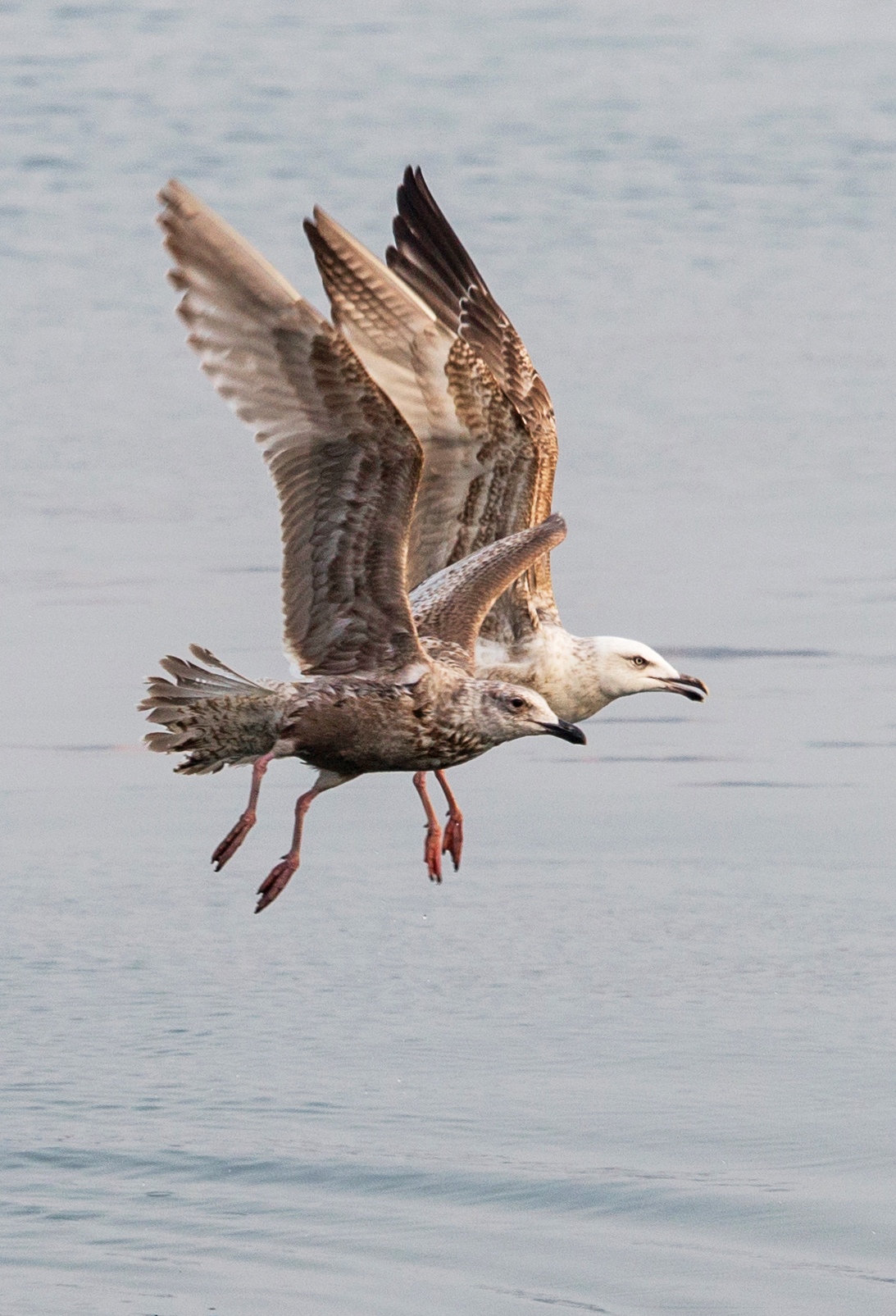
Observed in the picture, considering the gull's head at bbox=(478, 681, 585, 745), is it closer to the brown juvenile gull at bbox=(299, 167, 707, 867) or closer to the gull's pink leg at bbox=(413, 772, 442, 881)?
the gull's pink leg at bbox=(413, 772, 442, 881)

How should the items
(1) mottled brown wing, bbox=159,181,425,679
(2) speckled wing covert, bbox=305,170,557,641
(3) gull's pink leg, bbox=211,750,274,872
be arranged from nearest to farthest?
(1) mottled brown wing, bbox=159,181,425,679 < (3) gull's pink leg, bbox=211,750,274,872 < (2) speckled wing covert, bbox=305,170,557,641

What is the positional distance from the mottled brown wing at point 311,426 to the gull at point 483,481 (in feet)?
6.43

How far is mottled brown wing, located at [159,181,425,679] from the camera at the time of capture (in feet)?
26.5

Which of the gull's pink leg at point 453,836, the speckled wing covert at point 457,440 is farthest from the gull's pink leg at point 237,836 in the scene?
the speckled wing covert at point 457,440

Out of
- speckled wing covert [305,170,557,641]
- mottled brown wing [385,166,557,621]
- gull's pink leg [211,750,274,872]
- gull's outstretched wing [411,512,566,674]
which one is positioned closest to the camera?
gull's pink leg [211,750,274,872]

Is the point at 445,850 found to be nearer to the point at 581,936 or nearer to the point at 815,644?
the point at 581,936

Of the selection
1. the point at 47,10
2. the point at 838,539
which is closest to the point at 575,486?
the point at 838,539

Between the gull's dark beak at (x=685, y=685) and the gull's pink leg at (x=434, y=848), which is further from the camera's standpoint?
the gull's dark beak at (x=685, y=685)

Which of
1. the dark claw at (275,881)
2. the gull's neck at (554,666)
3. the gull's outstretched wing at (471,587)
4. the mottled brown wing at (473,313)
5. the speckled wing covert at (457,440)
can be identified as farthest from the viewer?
the mottled brown wing at (473,313)

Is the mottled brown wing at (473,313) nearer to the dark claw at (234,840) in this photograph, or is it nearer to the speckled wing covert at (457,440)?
the speckled wing covert at (457,440)

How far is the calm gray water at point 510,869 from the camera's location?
844cm

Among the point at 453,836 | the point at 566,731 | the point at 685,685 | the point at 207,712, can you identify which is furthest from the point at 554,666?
the point at 207,712

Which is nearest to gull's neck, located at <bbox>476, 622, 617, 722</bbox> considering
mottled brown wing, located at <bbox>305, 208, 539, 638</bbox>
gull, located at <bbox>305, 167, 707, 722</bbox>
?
gull, located at <bbox>305, 167, 707, 722</bbox>

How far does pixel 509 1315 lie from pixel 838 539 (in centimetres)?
775
